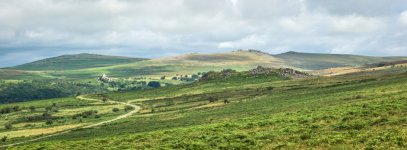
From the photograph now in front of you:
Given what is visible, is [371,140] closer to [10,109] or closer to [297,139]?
[297,139]

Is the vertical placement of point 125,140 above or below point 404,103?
below

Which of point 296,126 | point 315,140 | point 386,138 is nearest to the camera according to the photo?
point 386,138

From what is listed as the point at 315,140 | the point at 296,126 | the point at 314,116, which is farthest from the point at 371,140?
the point at 314,116

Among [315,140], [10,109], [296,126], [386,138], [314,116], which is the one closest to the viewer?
[386,138]

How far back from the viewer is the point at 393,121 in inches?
1959

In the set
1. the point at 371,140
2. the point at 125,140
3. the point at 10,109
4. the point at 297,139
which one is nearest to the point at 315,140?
the point at 297,139

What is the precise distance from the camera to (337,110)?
64.7 metres

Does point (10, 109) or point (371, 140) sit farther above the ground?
point (371, 140)

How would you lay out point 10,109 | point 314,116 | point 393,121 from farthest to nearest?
point 10,109 → point 314,116 → point 393,121

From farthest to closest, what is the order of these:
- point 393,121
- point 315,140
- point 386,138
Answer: point 393,121
point 315,140
point 386,138

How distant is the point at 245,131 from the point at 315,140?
15.2m

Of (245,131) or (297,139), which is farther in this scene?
(245,131)

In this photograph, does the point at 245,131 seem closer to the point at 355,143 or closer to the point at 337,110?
the point at 337,110

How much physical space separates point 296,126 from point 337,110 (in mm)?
11463
